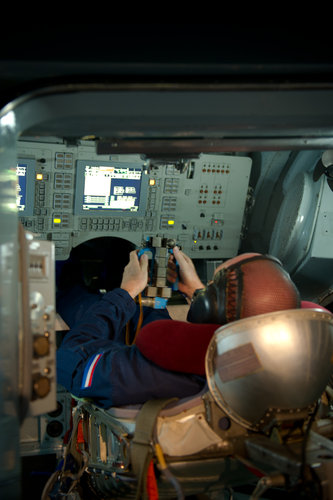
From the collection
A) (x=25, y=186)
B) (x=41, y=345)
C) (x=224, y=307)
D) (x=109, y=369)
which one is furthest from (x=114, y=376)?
(x=25, y=186)

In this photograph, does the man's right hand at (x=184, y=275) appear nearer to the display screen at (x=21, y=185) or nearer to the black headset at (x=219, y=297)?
the display screen at (x=21, y=185)

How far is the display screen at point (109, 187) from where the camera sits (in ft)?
11.0

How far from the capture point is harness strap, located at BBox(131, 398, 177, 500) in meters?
1.28

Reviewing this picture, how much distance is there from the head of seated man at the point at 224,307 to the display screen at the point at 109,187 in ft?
7.06

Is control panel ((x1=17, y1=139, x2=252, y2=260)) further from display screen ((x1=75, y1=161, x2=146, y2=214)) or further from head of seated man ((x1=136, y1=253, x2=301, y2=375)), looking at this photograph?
head of seated man ((x1=136, y1=253, x2=301, y2=375))

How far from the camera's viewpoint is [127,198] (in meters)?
3.53

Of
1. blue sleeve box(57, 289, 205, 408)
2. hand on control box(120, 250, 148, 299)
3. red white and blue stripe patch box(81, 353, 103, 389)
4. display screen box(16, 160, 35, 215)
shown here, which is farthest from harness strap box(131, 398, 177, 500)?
display screen box(16, 160, 35, 215)

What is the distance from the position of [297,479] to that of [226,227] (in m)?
2.85

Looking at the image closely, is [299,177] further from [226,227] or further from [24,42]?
[24,42]

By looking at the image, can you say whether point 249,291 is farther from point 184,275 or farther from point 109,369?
point 184,275

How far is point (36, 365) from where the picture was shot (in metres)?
0.95

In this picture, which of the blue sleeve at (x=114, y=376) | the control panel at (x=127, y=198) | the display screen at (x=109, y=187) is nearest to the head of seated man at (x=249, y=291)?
the blue sleeve at (x=114, y=376)

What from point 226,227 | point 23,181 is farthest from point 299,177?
point 23,181

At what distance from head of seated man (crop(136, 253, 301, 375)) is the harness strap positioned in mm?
154
